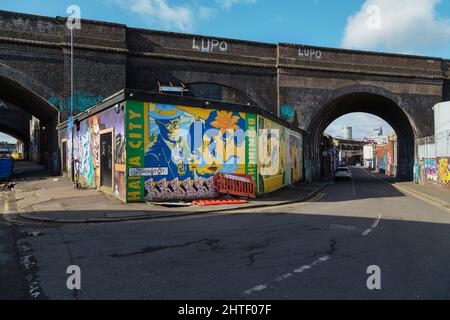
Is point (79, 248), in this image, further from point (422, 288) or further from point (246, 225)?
point (422, 288)

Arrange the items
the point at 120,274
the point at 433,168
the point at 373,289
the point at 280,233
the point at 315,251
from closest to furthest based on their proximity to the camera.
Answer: the point at 373,289
the point at 120,274
the point at 315,251
the point at 280,233
the point at 433,168

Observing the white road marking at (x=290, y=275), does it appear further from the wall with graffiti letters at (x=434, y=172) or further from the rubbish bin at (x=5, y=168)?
the wall with graffiti letters at (x=434, y=172)

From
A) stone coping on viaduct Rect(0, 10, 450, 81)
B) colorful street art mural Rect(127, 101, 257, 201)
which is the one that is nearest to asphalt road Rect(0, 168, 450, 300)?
colorful street art mural Rect(127, 101, 257, 201)

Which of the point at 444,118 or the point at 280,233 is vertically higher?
the point at 444,118

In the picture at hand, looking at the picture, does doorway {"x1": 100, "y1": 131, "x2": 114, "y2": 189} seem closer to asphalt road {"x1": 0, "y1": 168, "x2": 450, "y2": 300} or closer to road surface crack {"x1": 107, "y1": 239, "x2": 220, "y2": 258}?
asphalt road {"x1": 0, "y1": 168, "x2": 450, "y2": 300}

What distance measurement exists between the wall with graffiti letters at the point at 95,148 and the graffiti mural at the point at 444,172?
72.7ft

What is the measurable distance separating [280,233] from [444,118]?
29273mm

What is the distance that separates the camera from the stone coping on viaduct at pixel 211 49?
23.3 m

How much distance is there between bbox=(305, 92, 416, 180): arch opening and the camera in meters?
33.6

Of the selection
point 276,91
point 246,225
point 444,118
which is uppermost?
point 276,91

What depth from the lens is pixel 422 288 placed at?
501cm

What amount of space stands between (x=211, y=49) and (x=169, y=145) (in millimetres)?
16025

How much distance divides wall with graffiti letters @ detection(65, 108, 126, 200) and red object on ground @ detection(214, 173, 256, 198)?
4211mm

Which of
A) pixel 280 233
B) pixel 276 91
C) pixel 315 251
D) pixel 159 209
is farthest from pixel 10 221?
pixel 276 91
